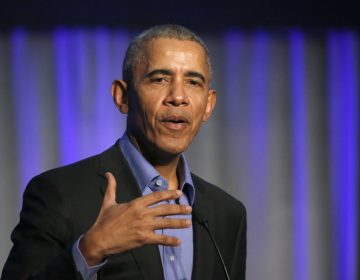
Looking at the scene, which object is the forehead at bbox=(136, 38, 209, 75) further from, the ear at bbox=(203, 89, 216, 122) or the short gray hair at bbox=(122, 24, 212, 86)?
the ear at bbox=(203, 89, 216, 122)

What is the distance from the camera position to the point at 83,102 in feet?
10.8

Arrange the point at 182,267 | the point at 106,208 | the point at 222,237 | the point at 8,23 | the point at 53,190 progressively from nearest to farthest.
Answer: the point at 106,208
the point at 53,190
the point at 182,267
the point at 222,237
the point at 8,23

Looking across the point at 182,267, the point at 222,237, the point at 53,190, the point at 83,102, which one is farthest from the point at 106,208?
the point at 83,102

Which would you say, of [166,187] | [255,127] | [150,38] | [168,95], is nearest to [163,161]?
[166,187]

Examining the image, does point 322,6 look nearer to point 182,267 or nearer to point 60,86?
point 60,86

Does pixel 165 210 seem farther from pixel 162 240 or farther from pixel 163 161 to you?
pixel 163 161

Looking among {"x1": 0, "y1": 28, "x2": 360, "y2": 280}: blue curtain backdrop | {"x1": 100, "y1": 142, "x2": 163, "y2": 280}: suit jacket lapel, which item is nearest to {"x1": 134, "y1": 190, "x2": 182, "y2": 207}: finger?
{"x1": 100, "y1": 142, "x2": 163, "y2": 280}: suit jacket lapel

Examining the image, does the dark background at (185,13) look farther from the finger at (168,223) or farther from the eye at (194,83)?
the finger at (168,223)

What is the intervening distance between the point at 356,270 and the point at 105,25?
6.20 feet

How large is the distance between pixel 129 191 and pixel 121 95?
31cm

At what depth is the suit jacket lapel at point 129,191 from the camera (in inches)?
62.2

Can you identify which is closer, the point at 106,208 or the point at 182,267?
the point at 106,208

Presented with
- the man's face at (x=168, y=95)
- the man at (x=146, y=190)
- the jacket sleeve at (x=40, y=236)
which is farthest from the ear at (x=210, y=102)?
the jacket sleeve at (x=40, y=236)

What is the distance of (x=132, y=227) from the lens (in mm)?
1294
